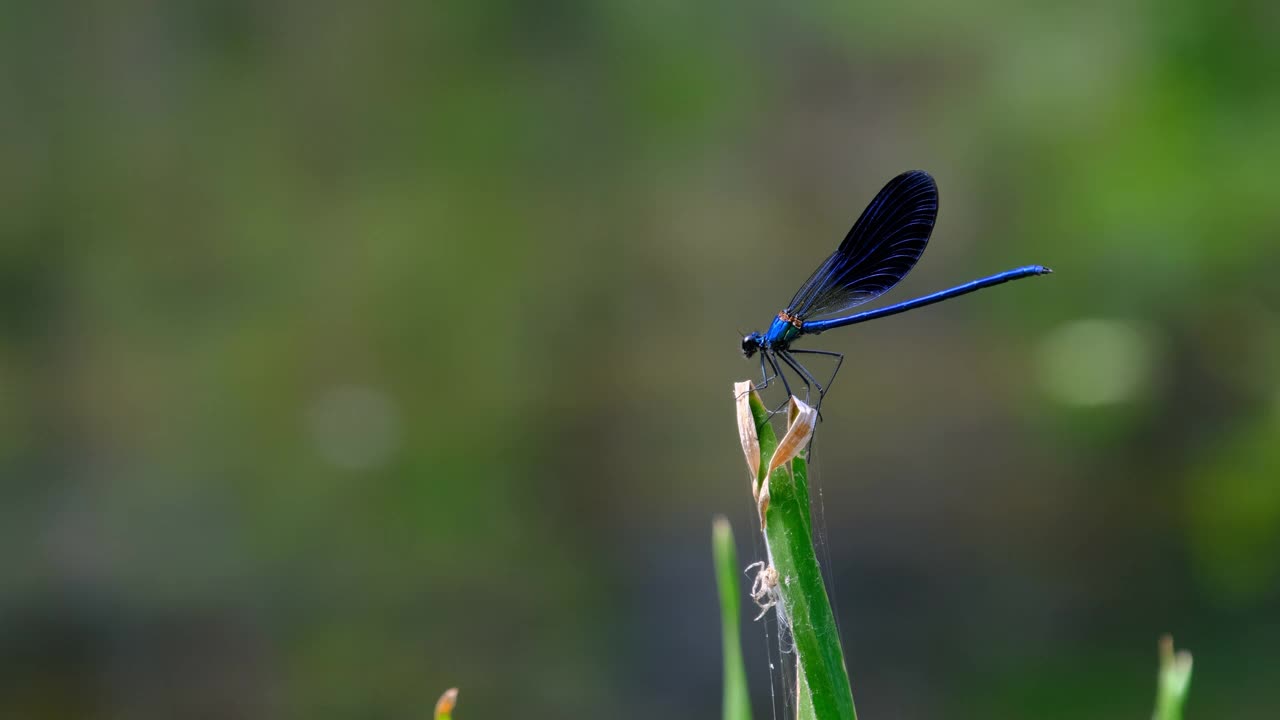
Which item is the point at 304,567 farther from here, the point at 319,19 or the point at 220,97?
the point at 319,19

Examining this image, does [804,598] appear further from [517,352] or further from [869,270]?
[517,352]

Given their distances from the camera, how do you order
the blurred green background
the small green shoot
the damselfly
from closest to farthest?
the small green shoot, the damselfly, the blurred green background

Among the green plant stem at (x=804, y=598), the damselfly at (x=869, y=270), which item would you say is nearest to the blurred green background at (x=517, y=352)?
the damselfly at (x=869, y=270)

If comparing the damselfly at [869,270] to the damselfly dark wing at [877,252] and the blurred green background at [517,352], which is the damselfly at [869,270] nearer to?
the damselfly dark wing at [877,252]

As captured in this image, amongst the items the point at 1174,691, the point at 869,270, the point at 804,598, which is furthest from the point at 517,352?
the point at 1174,691

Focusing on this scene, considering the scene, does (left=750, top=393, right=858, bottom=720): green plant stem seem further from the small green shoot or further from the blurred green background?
the blurred green background

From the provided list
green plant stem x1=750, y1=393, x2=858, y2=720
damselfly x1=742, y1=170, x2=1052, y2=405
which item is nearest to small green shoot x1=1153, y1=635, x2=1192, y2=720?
green plant stem x1=750, y1=393, x2=858, y2=720

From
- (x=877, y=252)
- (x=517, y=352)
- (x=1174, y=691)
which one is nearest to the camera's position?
(x=1174, y=691)
